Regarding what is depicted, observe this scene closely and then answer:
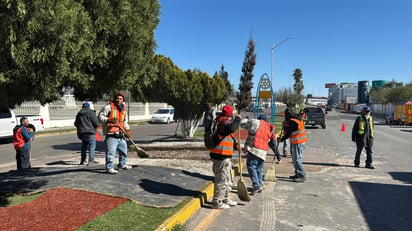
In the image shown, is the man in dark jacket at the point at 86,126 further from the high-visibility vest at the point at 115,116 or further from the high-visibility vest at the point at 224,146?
the high-visibility vest at the point at 224,146

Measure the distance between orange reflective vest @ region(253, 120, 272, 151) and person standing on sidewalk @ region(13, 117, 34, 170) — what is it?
5.29 meters

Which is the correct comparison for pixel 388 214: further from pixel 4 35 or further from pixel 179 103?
pixel 179 103

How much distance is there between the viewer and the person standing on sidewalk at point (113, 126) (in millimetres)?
5895

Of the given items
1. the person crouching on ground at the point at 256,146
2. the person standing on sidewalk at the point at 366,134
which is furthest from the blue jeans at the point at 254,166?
the person standing on sidewalk at the point at 366,134

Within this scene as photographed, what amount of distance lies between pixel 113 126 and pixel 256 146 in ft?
9.21

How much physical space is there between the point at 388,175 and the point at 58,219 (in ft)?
24.1

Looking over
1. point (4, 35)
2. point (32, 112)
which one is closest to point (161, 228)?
point (4, 35)

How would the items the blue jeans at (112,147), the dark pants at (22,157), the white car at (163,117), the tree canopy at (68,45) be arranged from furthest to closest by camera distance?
the white car at (163,117)
the dark pants at (22,157)
the blue jeans at (112,147)
the tree canopy at (68,45)

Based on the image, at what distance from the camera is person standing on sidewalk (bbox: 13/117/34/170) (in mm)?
6988

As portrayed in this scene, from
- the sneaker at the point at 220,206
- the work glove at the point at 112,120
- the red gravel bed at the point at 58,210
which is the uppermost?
the work glove at the point at 112,120

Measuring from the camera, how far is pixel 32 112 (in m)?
20.4

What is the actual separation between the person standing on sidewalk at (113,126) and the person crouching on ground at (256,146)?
248cm

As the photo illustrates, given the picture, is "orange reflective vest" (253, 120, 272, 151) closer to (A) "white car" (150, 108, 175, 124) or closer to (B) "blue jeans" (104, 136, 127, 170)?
(B) "blue jeans" (104, 136, 127, 170)

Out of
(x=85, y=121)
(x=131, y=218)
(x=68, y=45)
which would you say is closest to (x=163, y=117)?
(x=85, y=121)
